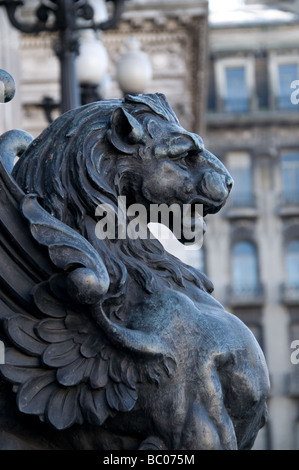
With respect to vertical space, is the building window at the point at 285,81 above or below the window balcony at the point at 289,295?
above

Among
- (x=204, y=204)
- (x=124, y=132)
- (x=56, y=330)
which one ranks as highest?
(x=124, y=132)

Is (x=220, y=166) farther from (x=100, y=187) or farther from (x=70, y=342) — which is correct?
(x=70, y=342)

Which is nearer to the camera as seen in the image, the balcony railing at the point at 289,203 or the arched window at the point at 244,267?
the arched window at the point at 244,267

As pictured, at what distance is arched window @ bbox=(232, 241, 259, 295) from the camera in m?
44.2

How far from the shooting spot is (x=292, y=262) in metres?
45.0

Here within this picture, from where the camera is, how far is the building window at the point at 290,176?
45344mm

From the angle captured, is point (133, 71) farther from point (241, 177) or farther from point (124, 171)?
point (241, 177)

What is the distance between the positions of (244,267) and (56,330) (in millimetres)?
42533

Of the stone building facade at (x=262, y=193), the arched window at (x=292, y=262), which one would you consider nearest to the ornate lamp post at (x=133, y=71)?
the stone building facade at (x=262, y=193)

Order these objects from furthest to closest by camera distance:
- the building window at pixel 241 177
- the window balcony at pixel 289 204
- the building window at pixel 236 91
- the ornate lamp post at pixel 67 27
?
the building window at pixel 236 91, the building window at pixel 241 177, the window balcony at pixel 289 204, the ornate lamp post at pixel 67 27

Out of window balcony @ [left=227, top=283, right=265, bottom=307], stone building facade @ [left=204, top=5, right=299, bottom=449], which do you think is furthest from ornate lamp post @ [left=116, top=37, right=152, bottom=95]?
window balcony @ [left=227, top=283, right=265, bottom=307]

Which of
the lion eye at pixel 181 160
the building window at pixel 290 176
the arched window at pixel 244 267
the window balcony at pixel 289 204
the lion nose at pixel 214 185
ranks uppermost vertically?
the lion eye at pixel 181 160

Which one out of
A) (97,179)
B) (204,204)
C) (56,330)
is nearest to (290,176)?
(204,204)

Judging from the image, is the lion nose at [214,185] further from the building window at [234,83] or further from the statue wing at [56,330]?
the building window at [234,83]
